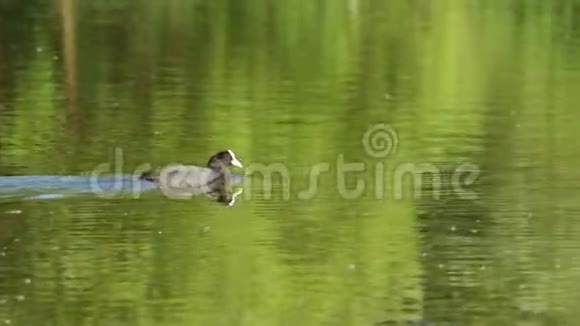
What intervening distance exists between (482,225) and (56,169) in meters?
4.48

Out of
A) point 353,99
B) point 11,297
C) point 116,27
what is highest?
point 116,27

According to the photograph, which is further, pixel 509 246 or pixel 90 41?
pixel 90 41

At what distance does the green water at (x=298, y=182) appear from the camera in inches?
459

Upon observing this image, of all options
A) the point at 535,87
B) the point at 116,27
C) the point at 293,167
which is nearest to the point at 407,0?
the point at 116,27

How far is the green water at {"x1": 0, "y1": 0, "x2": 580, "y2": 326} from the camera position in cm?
1166

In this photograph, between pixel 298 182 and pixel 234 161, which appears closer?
pixel 298 182

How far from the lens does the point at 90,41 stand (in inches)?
1192

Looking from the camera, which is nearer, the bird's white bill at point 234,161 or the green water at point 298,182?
the green water at point 298,182

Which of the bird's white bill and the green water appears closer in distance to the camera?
the green water

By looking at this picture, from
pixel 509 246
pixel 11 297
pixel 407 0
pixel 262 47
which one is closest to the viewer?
pixel 11 297

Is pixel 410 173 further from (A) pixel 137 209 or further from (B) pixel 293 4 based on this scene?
(B) pixel 293 4

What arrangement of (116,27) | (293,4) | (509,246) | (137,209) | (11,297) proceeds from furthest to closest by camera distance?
(293,4), (116,27), (137,209), (509,246), (11,297)

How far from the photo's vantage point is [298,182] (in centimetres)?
1553

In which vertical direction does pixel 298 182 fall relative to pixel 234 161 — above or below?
below
